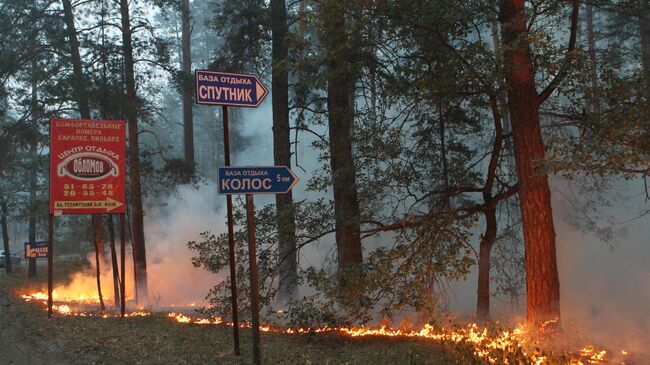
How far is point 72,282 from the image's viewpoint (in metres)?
25.0

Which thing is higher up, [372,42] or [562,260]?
[372,42]

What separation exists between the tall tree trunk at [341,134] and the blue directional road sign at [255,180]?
2.78 meters

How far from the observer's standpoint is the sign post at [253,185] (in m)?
6.27

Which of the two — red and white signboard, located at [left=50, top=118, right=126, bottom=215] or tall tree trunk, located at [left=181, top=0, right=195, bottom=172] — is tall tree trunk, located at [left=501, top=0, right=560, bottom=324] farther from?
tall tree trunk, located at [left=181, top=0, right=195, bottom=172]

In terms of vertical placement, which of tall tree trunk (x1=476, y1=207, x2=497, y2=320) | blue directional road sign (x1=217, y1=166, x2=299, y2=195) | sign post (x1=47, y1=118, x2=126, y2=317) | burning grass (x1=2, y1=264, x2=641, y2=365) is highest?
sign post (x1=47, y1=118, x2=126, y2=317)

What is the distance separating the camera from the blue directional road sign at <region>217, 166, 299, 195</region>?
6277 millimetres

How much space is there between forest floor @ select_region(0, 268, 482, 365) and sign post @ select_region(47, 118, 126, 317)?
86.2 inches

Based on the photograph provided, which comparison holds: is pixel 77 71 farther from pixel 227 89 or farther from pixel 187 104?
pixel 227 89

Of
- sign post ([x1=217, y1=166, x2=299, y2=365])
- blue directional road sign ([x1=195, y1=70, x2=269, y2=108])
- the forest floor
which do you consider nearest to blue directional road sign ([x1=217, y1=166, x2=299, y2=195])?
sign post ([x1=217, y1=166, x2=299, y2=365])

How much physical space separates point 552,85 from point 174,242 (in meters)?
23.7

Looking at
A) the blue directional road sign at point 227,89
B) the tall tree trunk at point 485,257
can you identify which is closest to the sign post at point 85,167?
the blue directional road sign at point 227,89

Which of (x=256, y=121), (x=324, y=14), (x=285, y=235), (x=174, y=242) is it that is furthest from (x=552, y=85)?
(x=256, y=121)

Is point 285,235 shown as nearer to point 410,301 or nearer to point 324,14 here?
point 410,301

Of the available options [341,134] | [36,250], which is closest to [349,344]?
[341,134]
